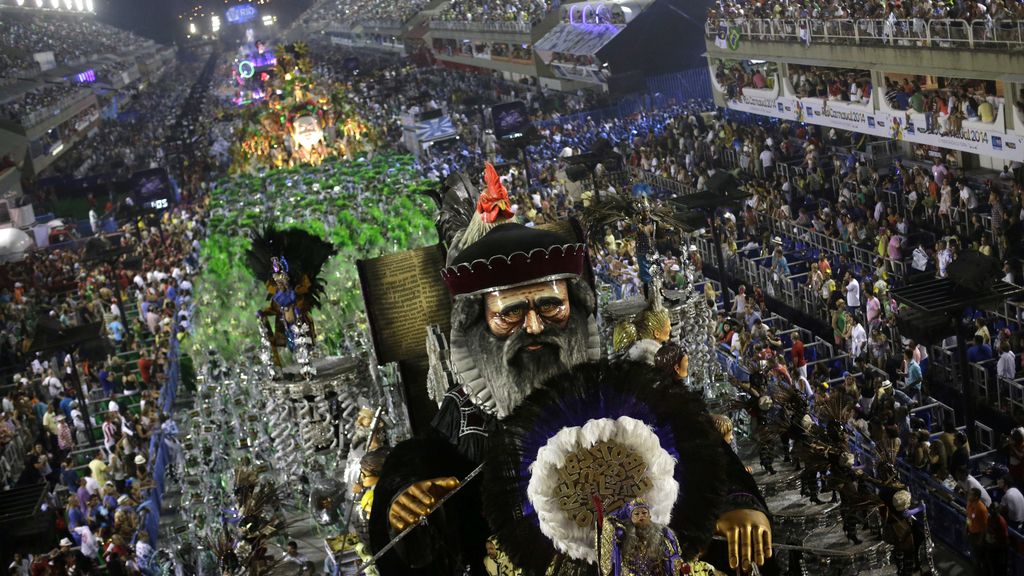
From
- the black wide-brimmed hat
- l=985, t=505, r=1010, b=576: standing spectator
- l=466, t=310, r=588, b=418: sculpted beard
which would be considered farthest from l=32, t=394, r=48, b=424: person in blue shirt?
l=466, t=310, r=588, b=418: sculpted beard

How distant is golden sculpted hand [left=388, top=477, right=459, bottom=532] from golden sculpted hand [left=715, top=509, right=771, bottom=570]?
1231 mm

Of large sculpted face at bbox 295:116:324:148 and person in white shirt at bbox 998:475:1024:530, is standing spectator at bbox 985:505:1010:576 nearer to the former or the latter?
person in white shirt at bbox 998:475:1024:530

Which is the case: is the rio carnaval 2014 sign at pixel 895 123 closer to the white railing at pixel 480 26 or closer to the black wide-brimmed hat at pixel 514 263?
the black wide-brimmed hat at pixel 514 263

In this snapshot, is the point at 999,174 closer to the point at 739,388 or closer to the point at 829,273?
the point at 829,273

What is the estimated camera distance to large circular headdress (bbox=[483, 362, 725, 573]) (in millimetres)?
4797

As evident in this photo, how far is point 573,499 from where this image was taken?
15.8 ft

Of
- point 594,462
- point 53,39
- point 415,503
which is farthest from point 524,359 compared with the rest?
point 53,39

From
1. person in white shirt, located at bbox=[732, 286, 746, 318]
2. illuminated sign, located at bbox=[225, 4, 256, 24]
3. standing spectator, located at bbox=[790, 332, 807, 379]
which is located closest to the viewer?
standing spectator, located at bbox=[790, 332, 807, 379]

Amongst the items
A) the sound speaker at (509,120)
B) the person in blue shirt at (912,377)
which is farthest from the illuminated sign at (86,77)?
the person in blue shirt at (912,377)

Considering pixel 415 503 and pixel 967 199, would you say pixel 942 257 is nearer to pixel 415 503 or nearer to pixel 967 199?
pixel 967 199

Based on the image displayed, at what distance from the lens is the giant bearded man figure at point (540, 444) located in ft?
15.8

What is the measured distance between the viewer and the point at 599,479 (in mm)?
4820

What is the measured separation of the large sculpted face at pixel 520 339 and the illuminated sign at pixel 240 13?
597 feet

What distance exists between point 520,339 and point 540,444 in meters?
0.99
